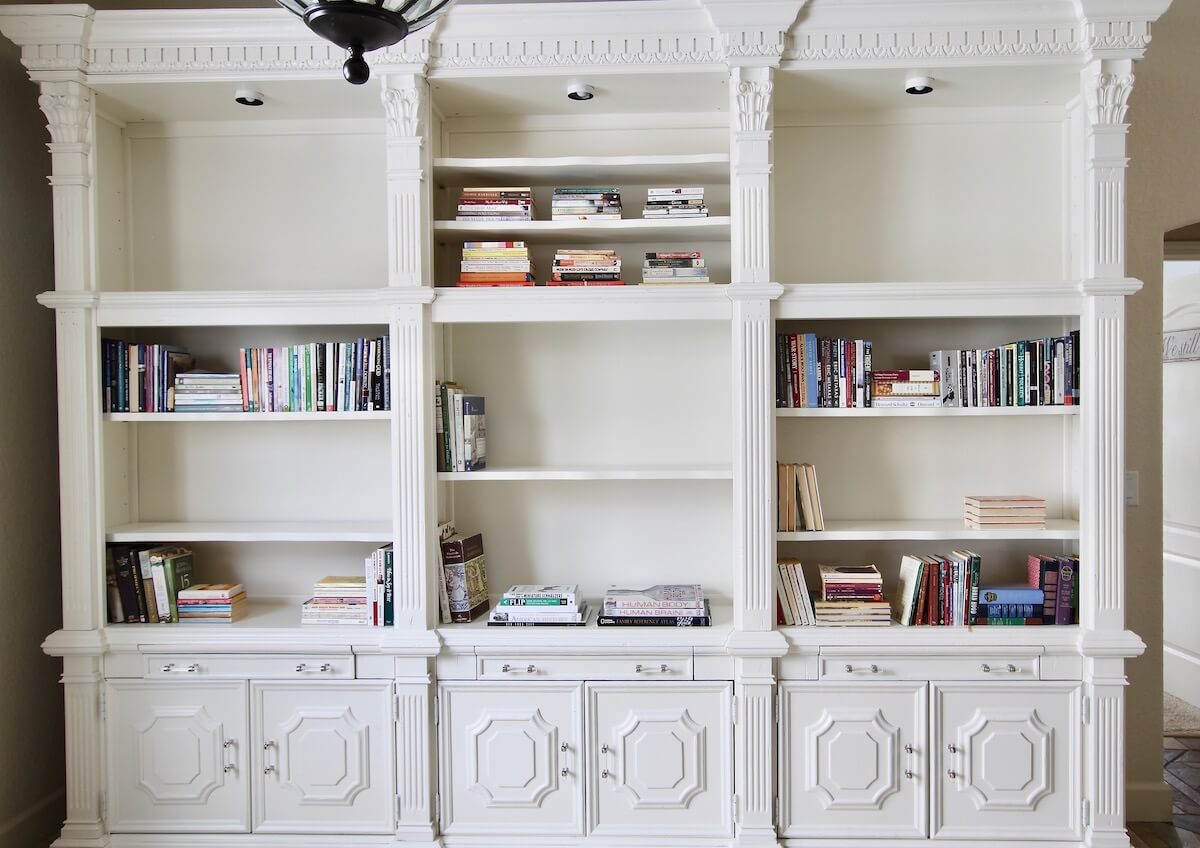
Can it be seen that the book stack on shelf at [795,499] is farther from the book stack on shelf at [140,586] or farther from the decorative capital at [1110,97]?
the book stack on shelf at [140,586]

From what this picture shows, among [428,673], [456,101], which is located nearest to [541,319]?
[456,101]

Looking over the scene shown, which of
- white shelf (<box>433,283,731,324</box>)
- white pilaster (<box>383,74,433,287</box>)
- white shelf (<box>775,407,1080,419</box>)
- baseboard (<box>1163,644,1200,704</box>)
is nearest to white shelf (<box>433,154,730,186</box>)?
white pilaster (<box>383,74,433,287</box>)

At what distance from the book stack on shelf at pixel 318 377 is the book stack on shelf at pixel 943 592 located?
1.82 m

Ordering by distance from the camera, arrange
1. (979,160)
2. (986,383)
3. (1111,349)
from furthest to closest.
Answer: (979,160)
(986,383)
(1111,349)

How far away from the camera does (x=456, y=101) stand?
271cm

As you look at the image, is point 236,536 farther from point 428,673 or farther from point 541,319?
point 541,319

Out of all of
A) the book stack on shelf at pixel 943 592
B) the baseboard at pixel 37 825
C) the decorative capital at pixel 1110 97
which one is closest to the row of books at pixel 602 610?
A: the book stack on shelf at pixel 943 592

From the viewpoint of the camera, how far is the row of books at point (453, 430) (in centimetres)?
260

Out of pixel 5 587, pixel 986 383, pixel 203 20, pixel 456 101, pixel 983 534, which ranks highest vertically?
pixel 203 20

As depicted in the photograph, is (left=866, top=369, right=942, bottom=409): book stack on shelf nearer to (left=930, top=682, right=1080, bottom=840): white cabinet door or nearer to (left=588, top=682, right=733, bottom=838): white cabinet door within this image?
(left=930, top=682, right=1080, bottom=840): white cabinet door

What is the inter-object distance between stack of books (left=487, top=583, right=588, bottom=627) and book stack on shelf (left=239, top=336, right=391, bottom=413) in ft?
2.52

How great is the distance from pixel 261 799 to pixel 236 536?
86 centimetres

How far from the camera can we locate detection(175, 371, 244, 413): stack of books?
8.78 ft

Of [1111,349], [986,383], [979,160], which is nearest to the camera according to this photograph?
[1111,349]
